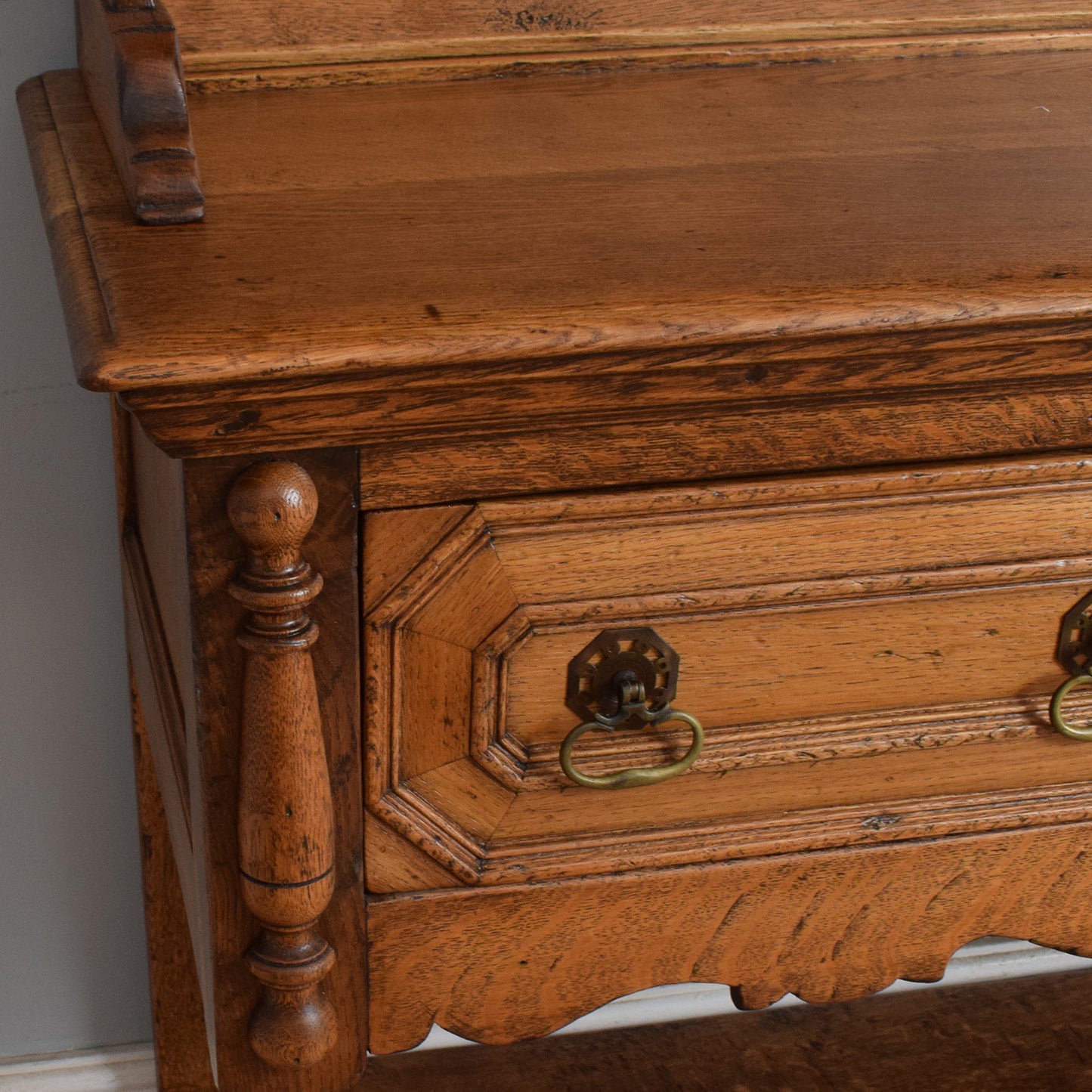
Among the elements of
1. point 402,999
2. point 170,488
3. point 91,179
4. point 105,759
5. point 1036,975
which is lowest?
point 1036,975

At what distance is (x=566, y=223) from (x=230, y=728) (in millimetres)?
257

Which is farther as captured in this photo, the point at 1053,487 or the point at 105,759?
the point at 105,759

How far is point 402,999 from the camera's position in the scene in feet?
2.22

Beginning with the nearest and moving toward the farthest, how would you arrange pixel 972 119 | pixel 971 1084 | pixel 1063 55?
1. pixel 972 119
2. pixel 1063 55
3. pixel 971 1084

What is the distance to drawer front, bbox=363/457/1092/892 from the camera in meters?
0.59

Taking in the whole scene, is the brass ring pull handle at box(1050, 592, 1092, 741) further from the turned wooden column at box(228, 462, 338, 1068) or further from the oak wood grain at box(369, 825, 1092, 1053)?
the turned wooden column at box(228, 462, 338, 1068)

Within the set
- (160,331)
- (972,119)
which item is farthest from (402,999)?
(972,119)

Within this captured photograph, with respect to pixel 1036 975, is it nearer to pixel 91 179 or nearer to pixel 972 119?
pixel 972 119

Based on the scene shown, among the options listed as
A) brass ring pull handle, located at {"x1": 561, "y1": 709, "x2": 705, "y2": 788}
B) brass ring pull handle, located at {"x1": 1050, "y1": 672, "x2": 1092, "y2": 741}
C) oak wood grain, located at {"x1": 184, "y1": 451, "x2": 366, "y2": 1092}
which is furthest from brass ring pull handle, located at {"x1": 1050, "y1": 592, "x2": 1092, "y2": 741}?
oak wood grain, located at {"x1": 184, "y1": 451, "x2": 366, "y2": 1092}

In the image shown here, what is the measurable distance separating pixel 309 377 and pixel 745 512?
0.21m

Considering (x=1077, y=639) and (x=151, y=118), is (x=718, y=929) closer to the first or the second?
(x=1077, y=639)

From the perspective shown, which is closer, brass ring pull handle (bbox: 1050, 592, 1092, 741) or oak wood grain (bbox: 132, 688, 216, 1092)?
brass ring pull handle (bbox: 1050, 592, 1092, 741)

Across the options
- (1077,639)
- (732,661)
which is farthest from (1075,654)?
(732,661)

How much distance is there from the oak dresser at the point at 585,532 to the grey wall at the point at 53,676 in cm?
19
